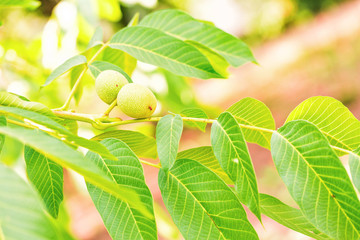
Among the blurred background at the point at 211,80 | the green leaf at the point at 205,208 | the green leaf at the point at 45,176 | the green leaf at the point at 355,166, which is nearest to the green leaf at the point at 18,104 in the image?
the green leaf at the point at 45,176

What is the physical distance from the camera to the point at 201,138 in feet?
17.0

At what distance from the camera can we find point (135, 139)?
63 cm

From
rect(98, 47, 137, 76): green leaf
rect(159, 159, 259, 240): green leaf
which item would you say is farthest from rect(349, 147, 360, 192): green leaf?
rect(98, 47, 137, 76): green leaf

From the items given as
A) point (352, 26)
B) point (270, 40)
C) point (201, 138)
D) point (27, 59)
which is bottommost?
point (201, 138)

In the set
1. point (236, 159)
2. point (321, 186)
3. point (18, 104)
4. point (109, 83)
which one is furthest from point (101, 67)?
point (321, 186)

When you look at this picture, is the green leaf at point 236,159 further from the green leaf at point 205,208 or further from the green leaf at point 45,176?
the green leaf at point 45,176

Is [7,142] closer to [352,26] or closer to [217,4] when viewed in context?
[352,26]

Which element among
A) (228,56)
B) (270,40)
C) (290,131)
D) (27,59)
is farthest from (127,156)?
(270,40)

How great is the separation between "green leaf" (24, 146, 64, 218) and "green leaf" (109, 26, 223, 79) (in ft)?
0.78

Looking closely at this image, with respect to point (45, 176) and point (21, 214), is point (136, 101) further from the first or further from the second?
point (21, 214)

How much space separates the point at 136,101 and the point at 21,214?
331 mm

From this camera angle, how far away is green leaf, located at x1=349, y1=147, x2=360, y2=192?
0.48 meters

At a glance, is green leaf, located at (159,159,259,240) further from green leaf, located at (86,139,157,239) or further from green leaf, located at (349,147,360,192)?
green leaf, located at (349,147,360,192)

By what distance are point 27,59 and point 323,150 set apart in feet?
4.46
